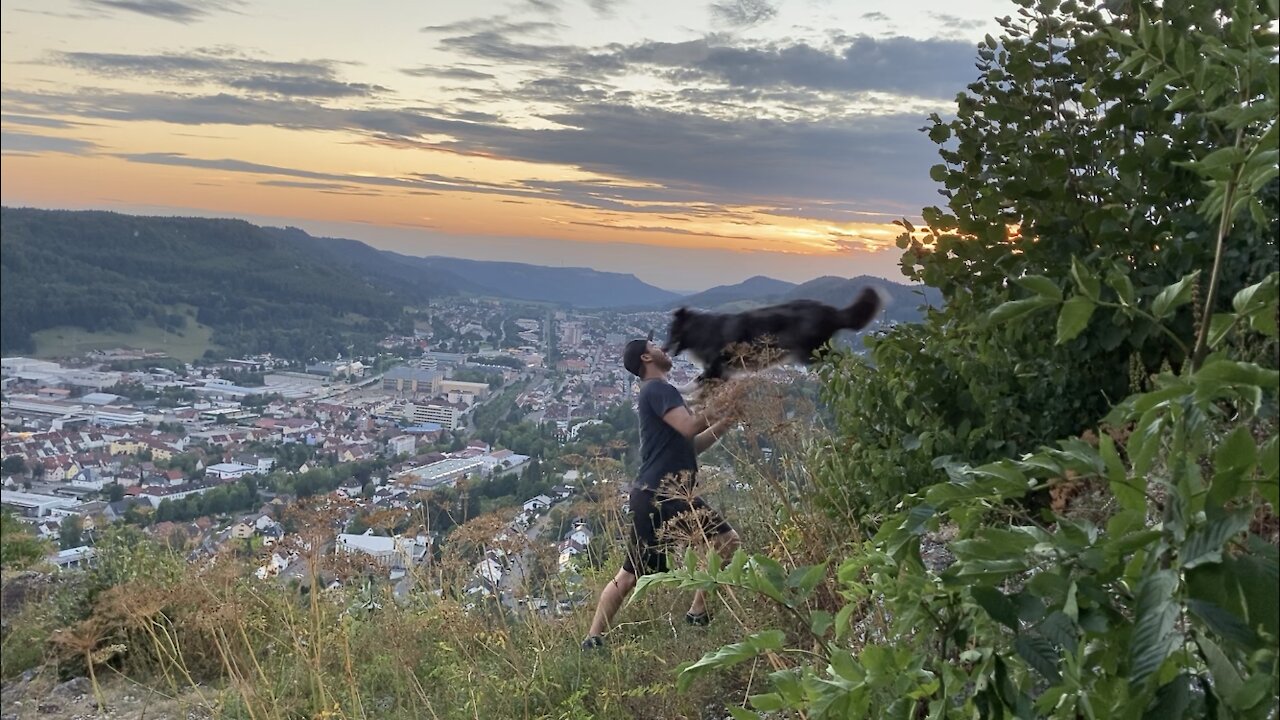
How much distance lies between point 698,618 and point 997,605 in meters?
3.83

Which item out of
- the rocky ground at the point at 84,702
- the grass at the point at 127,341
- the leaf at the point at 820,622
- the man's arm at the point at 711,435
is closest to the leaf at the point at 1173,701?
the leaf at the point at 820,622

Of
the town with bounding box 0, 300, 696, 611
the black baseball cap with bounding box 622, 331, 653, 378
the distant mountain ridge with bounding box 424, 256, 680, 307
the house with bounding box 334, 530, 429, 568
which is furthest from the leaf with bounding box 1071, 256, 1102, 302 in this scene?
the distant mountain ridge with bounding box 424, 256, 680, 307

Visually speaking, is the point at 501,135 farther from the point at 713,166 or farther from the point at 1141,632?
the point at 1141,632

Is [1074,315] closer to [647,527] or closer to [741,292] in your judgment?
[647,527]

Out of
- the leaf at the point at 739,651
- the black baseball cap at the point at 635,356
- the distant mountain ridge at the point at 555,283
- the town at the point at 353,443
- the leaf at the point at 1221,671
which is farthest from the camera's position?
the distant mountain ridge at the point at 555,283

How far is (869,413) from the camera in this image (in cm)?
416

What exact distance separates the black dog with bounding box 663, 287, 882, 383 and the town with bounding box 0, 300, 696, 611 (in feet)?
2.34

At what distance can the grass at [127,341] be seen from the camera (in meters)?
24.1

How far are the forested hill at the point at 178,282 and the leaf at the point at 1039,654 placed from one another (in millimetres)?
20719

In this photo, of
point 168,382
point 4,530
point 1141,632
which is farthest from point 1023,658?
point 168,382

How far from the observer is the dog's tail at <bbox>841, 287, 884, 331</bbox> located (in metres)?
4.93

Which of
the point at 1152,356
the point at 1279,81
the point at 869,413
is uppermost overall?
the point at 1279,81

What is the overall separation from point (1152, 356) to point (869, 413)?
3.74 ft

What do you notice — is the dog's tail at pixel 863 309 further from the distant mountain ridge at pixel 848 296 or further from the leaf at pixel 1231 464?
the leaf at pixel 1231 464
